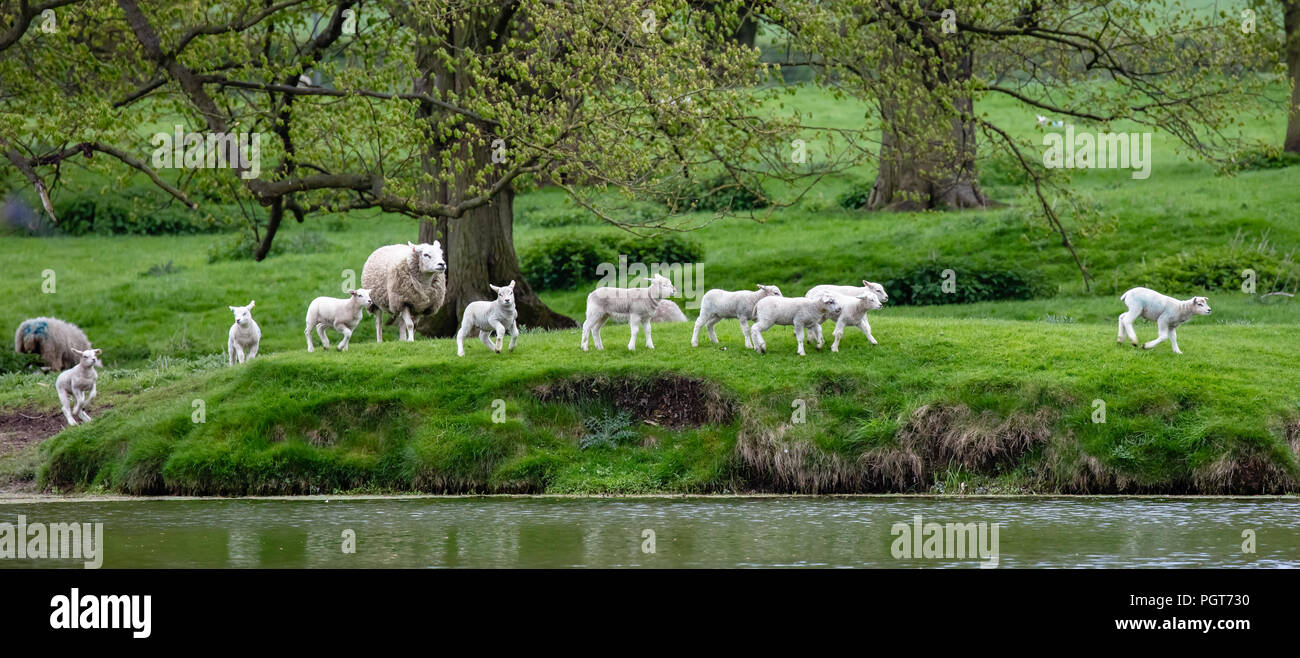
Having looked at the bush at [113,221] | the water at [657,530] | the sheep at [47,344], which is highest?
the bush at [113,221]

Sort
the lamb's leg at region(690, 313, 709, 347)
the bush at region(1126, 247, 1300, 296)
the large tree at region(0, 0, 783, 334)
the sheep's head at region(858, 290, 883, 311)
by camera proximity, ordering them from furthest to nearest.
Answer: the bush at region(1126, 247, 1300, 296) < the large tree at region(0, 0, 783, 334) < the lamb's leg at region(690, 313, 709, 347) < the sheep's head at region(858, 290, 883, 311)

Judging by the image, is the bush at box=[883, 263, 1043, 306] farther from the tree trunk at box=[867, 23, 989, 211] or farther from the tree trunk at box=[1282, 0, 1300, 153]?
the tree trunk at box=[1282, 0, 1300, 153]

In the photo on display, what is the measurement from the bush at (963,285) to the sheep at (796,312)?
11.0 m

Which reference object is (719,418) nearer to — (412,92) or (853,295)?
(853,295)

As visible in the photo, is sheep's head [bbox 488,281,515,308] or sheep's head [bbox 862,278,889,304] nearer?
sheep's head [bbox 488,281,515,308]

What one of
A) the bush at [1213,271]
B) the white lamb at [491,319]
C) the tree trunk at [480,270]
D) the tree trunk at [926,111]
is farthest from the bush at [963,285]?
the white lamb at [491,319]

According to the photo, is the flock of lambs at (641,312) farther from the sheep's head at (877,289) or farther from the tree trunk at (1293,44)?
the tree trunk at (1293,44)

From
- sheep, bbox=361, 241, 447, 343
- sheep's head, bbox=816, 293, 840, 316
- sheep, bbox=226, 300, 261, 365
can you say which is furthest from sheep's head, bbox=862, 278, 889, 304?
sheep, bbox=226, 300, 261, 365

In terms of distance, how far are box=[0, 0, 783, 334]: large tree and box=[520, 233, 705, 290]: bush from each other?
7.24 meters

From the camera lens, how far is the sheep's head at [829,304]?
18656 millimetres

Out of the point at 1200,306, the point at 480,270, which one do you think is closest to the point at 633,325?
the point at 480,270

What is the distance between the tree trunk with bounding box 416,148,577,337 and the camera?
2541cm
